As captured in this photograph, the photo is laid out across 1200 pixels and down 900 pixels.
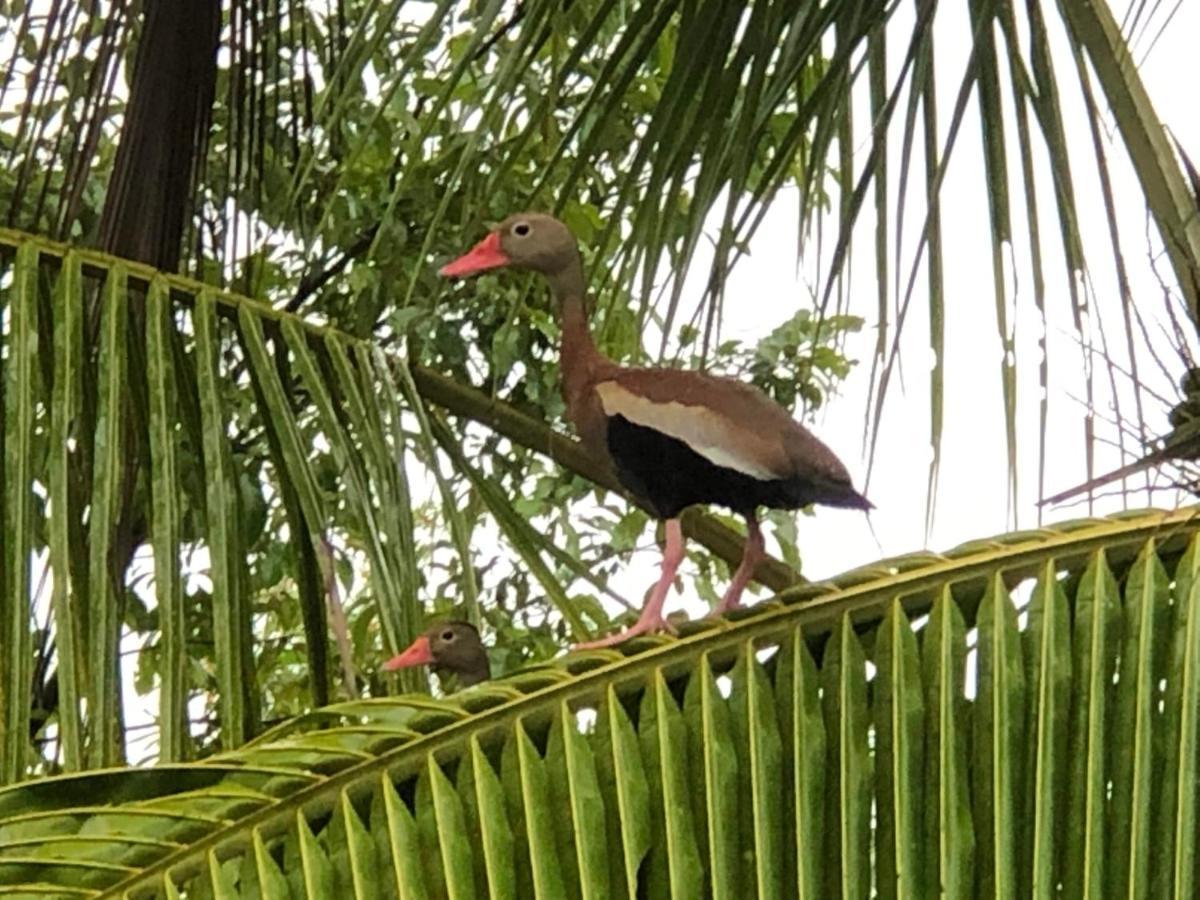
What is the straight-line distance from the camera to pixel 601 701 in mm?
838

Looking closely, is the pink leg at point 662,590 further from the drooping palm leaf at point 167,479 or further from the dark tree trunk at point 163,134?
the dark tree trunk at point 163,134

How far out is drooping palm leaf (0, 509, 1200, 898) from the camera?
0.74 m

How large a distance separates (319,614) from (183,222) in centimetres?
47

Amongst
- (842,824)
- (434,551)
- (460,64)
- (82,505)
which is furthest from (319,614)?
(434,551)

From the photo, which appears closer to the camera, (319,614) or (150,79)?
(319,614)

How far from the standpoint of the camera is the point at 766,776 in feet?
2.58

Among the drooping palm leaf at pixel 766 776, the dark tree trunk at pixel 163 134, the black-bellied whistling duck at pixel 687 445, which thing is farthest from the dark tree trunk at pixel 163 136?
the drooping palm leaf at pixel 766 776

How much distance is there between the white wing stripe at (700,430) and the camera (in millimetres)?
1346

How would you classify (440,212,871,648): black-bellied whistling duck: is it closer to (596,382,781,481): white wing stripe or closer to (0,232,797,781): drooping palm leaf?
(596,382,781,481): white wing stripe

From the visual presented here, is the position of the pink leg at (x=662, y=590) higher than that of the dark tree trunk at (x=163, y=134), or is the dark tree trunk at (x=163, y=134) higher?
the dark tree trunk at (x=163, y=134)

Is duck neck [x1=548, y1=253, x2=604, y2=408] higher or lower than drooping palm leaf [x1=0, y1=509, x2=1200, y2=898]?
higher

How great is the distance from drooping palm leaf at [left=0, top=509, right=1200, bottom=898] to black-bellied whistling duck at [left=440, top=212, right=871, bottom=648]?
0.34 metres

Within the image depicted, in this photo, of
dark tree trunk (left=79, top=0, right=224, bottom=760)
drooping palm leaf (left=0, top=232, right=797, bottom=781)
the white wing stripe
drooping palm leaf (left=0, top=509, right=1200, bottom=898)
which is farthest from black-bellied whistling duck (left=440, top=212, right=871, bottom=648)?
drooping palm leaf (left=0, top=509, right=1200, bottom=898)

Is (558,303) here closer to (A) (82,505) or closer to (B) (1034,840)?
(A) (82,505)
